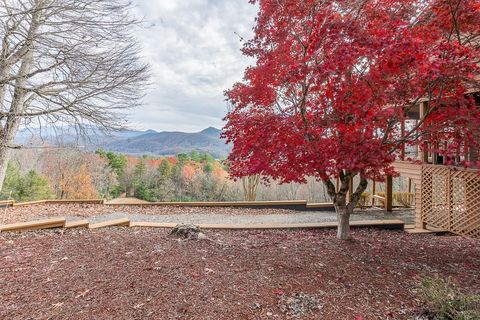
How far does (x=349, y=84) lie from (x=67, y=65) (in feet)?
15.2

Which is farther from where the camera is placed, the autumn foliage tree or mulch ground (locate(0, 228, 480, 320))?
the autumn foliage tree

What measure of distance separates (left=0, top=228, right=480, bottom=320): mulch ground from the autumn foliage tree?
47.8 inches

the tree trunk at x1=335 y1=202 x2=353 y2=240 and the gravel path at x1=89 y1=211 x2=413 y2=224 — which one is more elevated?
the tree trunk at x1=335 y1=202 x2=353 y2=240

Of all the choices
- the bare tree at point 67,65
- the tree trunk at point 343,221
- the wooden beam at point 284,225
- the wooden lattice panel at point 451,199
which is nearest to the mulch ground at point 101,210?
the wooden beam at point 284,225

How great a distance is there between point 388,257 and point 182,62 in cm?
891

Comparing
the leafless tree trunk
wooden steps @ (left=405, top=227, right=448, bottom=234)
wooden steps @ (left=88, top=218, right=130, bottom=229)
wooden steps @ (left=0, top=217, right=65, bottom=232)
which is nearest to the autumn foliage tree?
the leafless tree trunk

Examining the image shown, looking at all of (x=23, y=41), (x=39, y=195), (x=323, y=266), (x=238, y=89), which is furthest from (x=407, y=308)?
(x=39, y=195)

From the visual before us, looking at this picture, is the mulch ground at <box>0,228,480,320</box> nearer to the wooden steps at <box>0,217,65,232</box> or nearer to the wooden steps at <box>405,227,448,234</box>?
the wooden steps at <box>0,217,65,232</box>

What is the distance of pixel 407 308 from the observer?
8.72 ft

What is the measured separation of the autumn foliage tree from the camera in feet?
10.8

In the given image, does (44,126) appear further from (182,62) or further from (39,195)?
(39,195)

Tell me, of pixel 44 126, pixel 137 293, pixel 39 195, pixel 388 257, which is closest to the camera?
pixel 137 293

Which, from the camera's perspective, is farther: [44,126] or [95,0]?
[44,126]

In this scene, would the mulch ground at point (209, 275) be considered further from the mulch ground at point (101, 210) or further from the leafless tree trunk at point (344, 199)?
the mulch ground at point (101, 210)
